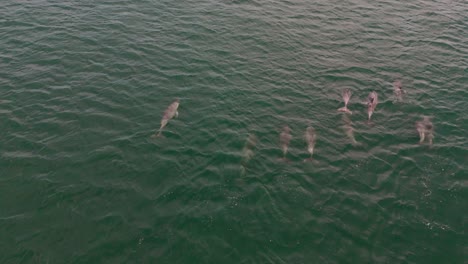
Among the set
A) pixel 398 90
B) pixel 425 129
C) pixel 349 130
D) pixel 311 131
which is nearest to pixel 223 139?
pixel 311 131

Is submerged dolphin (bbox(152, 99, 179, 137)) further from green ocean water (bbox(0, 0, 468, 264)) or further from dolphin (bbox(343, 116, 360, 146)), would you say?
dolphin (bbox(343, 116, 360, 146))

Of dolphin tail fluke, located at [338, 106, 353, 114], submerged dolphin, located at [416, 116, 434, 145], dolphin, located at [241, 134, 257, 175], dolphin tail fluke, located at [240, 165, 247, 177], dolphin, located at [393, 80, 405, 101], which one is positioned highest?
dolphin, located at [393, 80, 405, 101]

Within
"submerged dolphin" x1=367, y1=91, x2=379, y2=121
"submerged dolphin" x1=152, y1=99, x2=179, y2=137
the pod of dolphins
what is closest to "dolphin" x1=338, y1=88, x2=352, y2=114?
the pod of dolphins

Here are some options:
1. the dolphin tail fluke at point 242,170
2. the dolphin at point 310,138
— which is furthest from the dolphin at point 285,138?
the dolphin tail fluke at point 242,170

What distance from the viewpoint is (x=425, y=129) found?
20.6m

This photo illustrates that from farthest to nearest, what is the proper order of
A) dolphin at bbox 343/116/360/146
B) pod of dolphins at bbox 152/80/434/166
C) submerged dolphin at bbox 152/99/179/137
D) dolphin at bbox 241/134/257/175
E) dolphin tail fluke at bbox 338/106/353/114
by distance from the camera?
dolphin tail fluke at bbox 338/106/353/114, submerged dolphin at bbox 152/99/179/137, dolphin at bbox 343/116/360/146, pod of dolphins at bbox 152/80/434/166, dolphin at bbox 241/134/257/175

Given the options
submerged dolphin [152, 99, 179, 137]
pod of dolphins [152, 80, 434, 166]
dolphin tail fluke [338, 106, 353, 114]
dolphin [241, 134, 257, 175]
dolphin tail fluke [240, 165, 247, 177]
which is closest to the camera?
dolphin tail fluke [240, 165, 247, 177]

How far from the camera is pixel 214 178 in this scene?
672 inches

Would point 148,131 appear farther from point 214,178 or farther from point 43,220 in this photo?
point 43,220

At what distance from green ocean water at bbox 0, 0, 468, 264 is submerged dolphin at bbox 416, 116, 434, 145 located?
1.60 ft

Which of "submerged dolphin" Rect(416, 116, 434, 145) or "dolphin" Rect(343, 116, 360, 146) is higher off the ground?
"submerged dolphin" Rect(416, 116, 434, 145)

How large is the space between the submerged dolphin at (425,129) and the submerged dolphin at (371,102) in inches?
113

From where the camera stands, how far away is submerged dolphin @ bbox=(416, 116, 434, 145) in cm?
2011

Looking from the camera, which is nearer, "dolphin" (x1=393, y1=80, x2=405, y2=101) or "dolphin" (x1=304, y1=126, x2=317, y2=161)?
"dolphin" (x1=304, y1=126, x2=317, y2=161)
